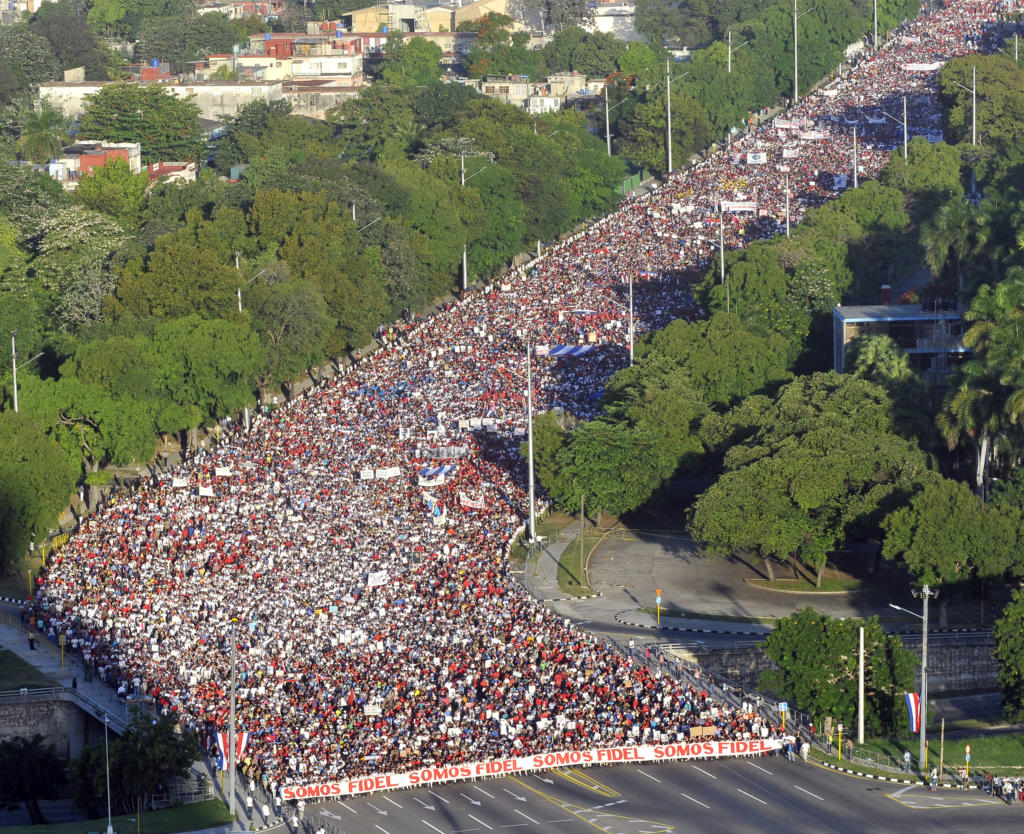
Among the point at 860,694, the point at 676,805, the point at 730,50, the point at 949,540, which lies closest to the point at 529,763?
the point at 676,805

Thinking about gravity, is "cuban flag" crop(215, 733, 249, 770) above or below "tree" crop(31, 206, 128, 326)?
below

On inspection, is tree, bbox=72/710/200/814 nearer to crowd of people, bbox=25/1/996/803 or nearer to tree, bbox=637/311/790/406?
crowd of people, bbox=25/1/996/803

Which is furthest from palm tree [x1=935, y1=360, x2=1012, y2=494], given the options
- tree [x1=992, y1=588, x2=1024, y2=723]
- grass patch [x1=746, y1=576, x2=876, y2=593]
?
tree [x1=992, y1=588, x2=1024, y2=723]

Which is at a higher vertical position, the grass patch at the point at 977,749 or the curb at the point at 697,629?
the grass patch at the point at 977,749

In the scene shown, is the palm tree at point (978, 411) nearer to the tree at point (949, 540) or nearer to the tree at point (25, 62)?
the tree at point (949, 540)

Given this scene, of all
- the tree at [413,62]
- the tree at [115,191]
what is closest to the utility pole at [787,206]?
the tree at [115,191]
